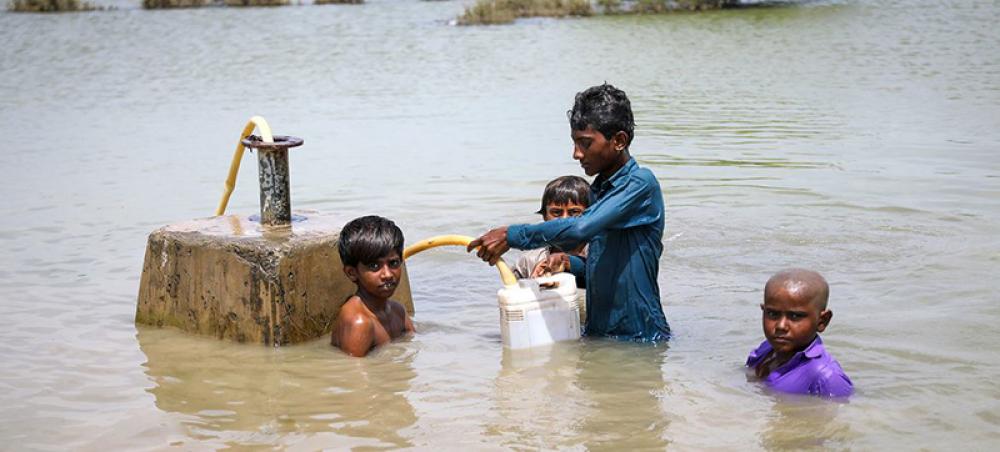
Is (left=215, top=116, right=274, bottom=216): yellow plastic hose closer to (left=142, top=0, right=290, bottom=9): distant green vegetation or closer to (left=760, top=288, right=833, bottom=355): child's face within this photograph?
(left=760, top=288, right=833, bottom=355): child's face

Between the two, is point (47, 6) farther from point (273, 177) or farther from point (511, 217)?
point (273, 177)

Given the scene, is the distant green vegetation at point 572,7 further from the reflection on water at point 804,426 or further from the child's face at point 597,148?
the reflection on water at point 804,426

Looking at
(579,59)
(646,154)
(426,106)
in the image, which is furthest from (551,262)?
(579,59)

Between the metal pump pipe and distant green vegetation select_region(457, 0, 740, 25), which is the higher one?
distant green vegetation select_region(457, 0, 740, 25)

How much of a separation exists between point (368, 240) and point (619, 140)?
112 centimetres

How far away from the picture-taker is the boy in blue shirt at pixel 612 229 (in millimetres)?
4695

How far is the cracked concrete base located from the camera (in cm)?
510

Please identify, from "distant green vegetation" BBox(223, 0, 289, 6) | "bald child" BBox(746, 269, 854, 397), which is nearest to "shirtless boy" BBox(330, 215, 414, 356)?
"bald child" BBox(746, 269, 854, 397)

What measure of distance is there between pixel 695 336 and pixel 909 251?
2.19m

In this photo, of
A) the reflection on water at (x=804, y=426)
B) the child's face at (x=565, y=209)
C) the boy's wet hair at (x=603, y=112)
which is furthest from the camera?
the child's face at (x=565, y=209)

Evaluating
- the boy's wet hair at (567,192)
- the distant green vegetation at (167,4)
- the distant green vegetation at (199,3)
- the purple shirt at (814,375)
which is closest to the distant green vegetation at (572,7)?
the distant green vegetation at (199,3)

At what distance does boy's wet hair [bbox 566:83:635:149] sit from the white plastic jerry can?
694 mm

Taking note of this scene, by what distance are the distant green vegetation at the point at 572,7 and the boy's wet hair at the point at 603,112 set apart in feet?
69.5

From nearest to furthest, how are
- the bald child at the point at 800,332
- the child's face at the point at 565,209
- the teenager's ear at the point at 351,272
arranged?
1. the bald child at the point at 800,332
2. the teenager's ear at the point at 351,272
3. the child's face at the point at 565,209
